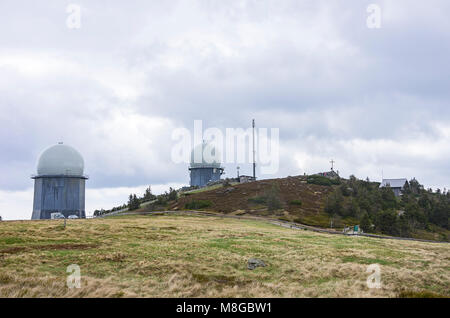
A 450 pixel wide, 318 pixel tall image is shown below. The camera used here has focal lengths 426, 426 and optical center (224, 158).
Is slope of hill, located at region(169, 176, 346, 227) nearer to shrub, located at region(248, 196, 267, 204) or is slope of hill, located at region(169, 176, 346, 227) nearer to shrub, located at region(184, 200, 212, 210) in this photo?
shrub, located at region(248, 196, 267, 204)

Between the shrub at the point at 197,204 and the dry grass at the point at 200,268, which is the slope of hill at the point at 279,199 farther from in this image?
the dry grass at the point at 200,268

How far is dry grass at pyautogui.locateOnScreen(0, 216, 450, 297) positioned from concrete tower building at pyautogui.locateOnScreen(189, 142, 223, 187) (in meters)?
78.4

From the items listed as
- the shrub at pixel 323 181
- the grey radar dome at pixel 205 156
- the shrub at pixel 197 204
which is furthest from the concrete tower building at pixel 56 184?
the shrub at pixel 323 181

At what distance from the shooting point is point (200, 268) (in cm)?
2312

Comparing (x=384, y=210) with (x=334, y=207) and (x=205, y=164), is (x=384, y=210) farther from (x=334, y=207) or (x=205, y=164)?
(x=205, y=164)

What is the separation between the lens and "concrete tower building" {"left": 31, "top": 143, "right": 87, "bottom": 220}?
285ft

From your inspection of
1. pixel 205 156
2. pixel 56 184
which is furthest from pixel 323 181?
pixel 56 184

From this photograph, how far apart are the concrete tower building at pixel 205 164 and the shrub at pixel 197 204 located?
34.7m

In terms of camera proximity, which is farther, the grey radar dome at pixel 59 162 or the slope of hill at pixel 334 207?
the grey radar dome at pixel 59 162

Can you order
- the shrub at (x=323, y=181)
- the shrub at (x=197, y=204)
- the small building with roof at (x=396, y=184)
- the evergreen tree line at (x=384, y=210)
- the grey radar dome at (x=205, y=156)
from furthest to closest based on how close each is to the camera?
the grey radar dome at (x=205, y=156)
the small building with roof at (x=396, y=184)
the shrub at (x=323, y=181)
the shrub at (x=197, y=204)
the evergreen tree line at (x=384, y=210)

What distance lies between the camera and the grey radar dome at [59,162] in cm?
8700

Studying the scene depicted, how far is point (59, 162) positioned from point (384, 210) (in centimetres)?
6398
